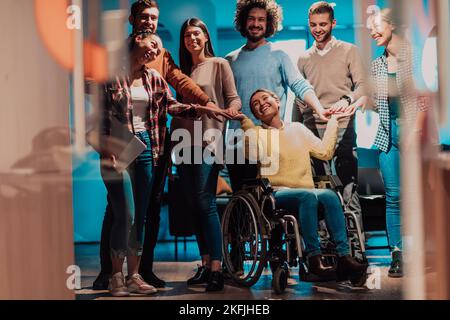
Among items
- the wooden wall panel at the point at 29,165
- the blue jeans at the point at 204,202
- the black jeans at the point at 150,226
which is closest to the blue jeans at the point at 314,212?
the blue jeans at the point at 204,202

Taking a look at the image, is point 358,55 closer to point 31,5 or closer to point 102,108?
point 102,108

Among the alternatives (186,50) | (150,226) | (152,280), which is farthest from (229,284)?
(186,50)

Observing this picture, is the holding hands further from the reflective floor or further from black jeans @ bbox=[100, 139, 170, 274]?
the reflective floor

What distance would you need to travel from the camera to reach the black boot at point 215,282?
3863mm

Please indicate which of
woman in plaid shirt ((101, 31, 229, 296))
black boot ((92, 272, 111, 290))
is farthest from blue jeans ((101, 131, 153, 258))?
black boot ((92, 272, 111, 290))

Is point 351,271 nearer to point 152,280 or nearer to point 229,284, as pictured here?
point 229,284

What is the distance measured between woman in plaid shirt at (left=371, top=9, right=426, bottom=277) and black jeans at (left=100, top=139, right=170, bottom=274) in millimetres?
1097

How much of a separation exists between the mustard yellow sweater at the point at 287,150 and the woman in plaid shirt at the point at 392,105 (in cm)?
26

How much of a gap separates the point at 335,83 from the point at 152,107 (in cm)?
94

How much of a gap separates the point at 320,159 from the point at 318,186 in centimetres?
14

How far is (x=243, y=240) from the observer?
12.8 feet

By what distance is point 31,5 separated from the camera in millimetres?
3607

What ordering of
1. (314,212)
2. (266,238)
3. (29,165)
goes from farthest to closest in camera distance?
(314,212), (266,238), (29,165)
